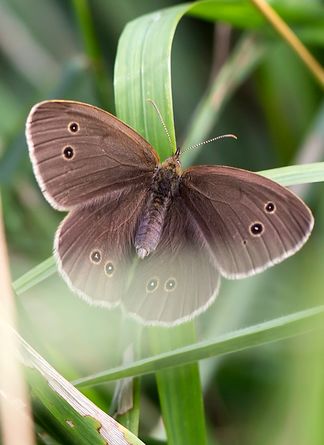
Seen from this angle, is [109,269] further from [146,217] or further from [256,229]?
[256,229]

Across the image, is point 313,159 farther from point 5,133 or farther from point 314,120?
point 5,133

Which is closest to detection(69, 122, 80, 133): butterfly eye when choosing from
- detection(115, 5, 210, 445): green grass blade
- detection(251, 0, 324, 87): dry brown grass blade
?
detection(115, 5, 210, 445): green grass blade

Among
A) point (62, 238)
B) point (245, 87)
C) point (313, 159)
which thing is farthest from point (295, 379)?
point (245, 87)

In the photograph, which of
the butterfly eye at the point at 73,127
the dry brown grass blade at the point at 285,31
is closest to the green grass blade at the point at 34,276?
the butterfly eye at the point at 73,127

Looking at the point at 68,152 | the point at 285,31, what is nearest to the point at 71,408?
the point at 68,152

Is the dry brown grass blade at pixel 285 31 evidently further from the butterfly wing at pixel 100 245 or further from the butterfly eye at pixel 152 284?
the butterfly eye at pixel 152 284

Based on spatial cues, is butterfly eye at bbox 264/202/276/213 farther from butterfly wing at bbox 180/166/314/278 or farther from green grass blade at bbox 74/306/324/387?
green grass blade at bbox 74/306/324/387
